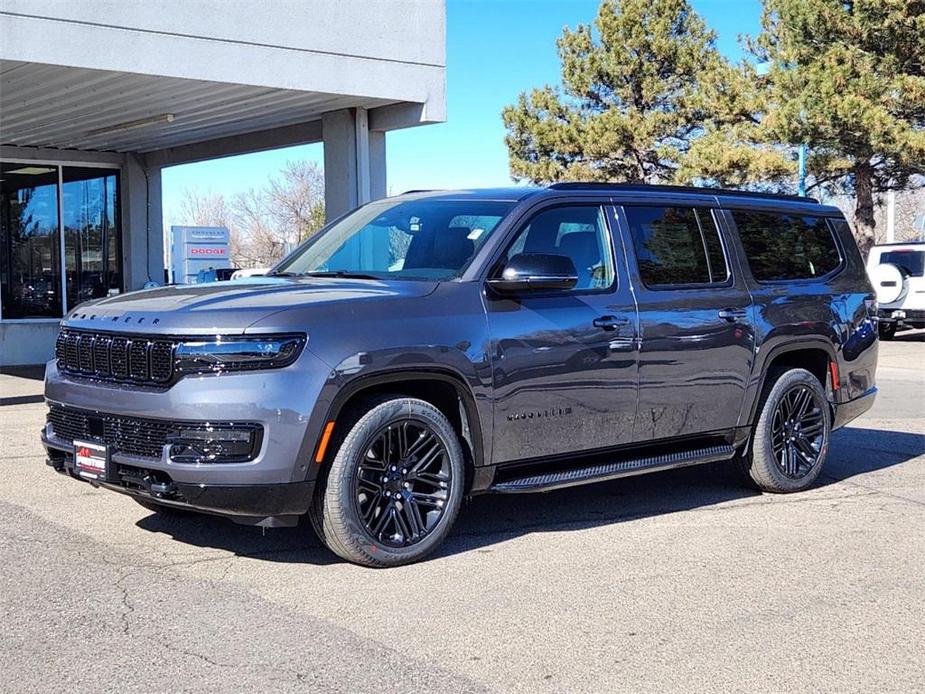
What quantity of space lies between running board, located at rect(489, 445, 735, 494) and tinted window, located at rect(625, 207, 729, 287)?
1.03 metres

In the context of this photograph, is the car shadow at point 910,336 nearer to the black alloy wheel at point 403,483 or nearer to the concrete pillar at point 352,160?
the concrete pillar at point 352,160

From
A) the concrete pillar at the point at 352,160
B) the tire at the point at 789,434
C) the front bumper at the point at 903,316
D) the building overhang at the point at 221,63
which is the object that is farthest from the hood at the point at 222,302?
the front bumper at the point at 903,316

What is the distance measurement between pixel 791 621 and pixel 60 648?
9.76 feet

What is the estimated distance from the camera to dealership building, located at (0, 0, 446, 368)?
11.4 m

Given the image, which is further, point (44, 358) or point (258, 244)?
point (258, 244)

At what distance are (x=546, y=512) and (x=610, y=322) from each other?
133 cm

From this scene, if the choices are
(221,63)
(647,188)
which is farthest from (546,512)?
(221,63)


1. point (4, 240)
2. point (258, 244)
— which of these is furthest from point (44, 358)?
point (258, 244)

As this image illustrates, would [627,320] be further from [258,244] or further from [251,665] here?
[258,244]

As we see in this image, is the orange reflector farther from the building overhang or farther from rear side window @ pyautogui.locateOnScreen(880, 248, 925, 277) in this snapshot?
rear side window @ pyautogui.locateOnScreen(880, 248, 925, 277)

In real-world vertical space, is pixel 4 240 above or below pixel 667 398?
above

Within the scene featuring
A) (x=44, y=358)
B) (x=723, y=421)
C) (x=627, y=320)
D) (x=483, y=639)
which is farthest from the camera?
(x=44, y=358)

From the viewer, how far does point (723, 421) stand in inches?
Answer: 277

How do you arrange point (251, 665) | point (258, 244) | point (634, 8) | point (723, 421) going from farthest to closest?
point (258, 244), point (634, 8), point (723, 421), point (251, 665)
